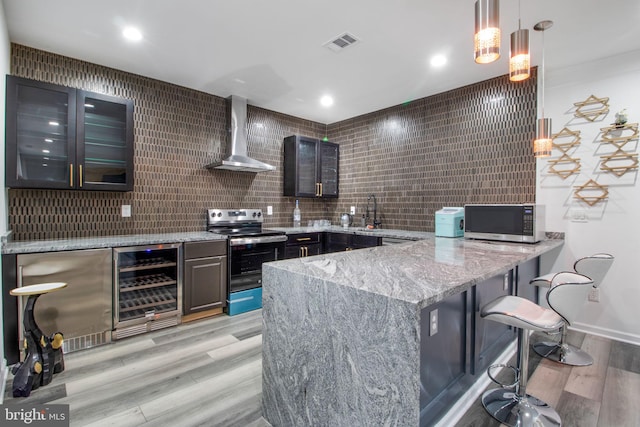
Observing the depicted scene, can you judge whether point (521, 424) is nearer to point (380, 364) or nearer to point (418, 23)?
point (380, 364)

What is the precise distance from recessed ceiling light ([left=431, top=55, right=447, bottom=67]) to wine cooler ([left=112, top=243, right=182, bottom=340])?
305 centimetres

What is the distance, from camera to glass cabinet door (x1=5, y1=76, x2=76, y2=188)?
7.88 ft

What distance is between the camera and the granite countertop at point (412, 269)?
4.00 feet

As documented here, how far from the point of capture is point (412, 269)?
1605 millimetres

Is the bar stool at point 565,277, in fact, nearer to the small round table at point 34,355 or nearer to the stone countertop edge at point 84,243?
the stone countertop edge at point 84,243

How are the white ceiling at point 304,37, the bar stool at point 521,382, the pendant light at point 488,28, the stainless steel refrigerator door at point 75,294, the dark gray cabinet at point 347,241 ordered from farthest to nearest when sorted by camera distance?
the dark gray cabinet at point 347,241, the stainless steel refrigerator door at point 75,294, the white ceiling at point 304,37, the bar stool at point 521,382, the pendant light at point 488,28

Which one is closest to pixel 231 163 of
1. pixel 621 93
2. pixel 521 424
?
pixel 521 424

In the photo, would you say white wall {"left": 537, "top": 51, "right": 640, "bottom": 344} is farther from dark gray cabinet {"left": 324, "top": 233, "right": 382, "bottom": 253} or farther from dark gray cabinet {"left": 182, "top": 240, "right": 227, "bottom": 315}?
dark gray cabinet {"left": 182, "top": 240, "right": 227, "bottom": 315}

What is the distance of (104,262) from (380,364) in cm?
250

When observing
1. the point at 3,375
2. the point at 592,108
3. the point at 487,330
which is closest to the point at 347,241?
the point at 487,330

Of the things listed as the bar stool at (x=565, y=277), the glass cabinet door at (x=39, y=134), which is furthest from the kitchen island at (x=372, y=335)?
the glass cabinet door at (x=39, y=134)

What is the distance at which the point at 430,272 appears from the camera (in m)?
1.52

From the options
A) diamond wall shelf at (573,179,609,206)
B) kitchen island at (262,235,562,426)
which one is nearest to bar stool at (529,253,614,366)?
kitchen island at (262,235,562,426)

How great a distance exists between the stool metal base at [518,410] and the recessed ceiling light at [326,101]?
3477 millimetres
